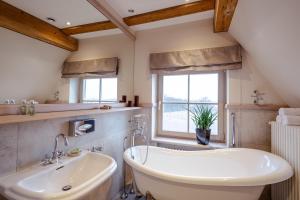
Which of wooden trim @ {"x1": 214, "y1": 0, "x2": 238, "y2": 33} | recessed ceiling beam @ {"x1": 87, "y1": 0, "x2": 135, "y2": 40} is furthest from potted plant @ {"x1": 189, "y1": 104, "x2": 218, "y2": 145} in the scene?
recessed ceiling beam @ {"x1": 87, "y1": 0, "x2": 135, "y2": 40}

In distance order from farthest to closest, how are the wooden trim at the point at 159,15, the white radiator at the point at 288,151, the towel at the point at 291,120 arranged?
the wooden trim at the point at 159,15 → the towel at the point at 291,120 → the white radiator at the point at 288,151

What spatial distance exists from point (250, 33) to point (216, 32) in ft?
1.79

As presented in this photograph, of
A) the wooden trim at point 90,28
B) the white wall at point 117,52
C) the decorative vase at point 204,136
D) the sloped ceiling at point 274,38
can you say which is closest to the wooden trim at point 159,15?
the wooden trim at point 90,28

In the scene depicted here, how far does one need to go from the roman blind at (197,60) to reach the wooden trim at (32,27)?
1.15 meters

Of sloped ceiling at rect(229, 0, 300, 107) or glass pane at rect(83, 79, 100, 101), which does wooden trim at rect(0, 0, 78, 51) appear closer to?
glass pane at rect(83, 79, 100, 101)

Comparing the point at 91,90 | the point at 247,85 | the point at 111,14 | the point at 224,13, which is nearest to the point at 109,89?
the point at 91,90

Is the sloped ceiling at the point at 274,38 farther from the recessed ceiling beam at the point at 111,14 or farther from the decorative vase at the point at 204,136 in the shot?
the recessed ceiling beam at the point at 111,14

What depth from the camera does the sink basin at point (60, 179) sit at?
80 centimetres

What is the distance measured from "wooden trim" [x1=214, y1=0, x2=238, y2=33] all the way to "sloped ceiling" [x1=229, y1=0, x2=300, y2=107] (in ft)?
0.17

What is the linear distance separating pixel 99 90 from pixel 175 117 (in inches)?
47.5

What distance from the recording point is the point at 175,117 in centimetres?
246

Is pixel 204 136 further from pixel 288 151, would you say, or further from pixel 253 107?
pixel 288 151

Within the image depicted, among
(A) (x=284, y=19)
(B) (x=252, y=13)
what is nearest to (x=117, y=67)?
(B) (x=252, y=13)

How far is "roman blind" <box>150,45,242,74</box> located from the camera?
6.41 feet
